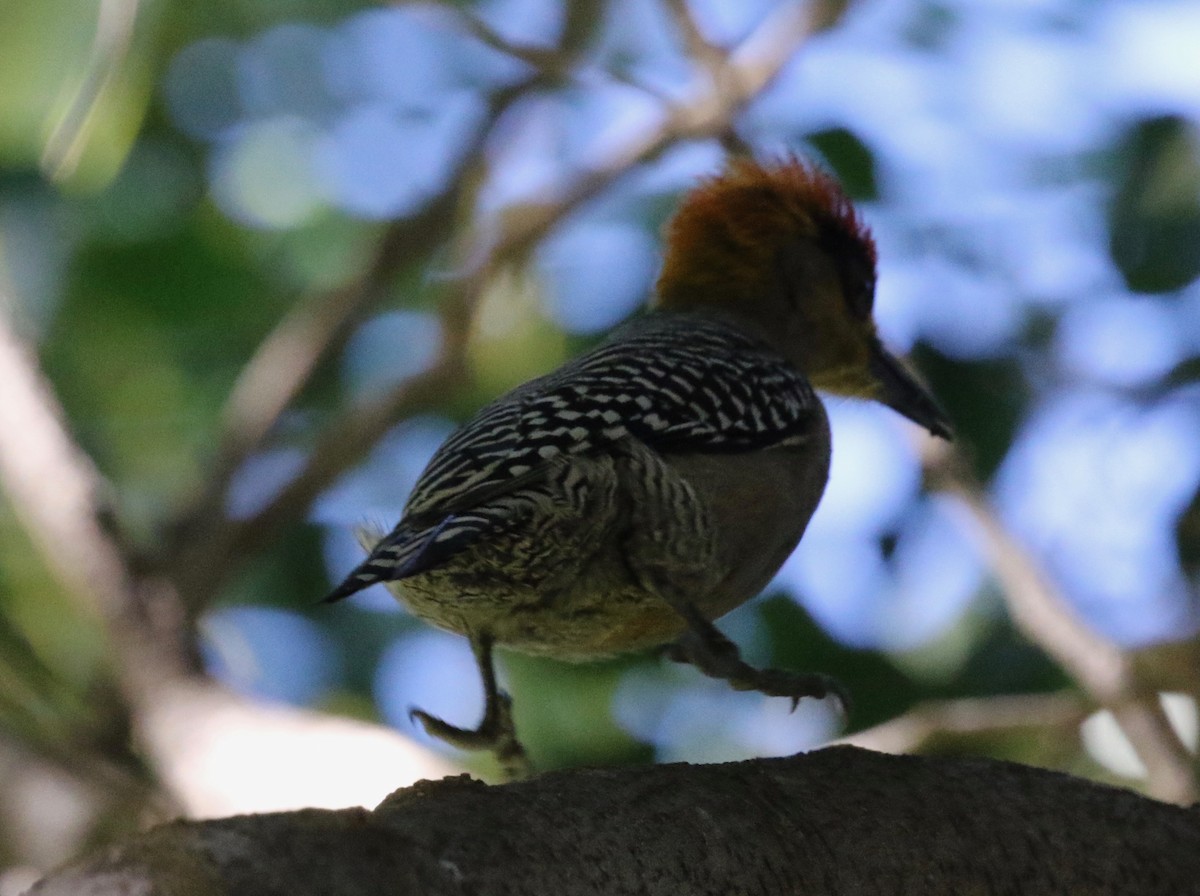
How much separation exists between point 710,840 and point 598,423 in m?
1.31

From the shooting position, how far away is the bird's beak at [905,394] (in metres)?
5.43

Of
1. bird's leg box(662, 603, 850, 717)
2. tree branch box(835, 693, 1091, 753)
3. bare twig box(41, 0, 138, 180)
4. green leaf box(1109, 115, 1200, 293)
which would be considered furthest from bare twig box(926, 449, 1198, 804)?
bare twig box(41, 0, 138, 180)

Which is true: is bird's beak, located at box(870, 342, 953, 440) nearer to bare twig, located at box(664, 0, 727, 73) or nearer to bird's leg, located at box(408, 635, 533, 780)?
bare twig, located at box(664, 0, 727, 73)

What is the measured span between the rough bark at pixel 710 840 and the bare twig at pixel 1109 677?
1.45 meters

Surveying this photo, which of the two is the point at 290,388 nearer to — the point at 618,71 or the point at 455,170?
the point at 455,170

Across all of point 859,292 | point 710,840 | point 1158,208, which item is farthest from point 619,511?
point 1158,208

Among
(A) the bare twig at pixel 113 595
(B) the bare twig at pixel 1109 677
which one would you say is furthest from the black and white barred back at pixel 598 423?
(A) the bare twig at pixel 113 595

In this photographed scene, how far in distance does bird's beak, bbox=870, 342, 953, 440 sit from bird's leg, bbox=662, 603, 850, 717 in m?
1.51

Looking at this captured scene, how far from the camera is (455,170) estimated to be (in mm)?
6656

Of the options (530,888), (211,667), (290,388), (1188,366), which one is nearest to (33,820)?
(211,667)

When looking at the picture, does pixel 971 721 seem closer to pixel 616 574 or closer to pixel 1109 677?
pixel 1109 677

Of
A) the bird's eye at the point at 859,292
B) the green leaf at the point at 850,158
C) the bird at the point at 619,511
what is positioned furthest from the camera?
the green leaf at the point at 850,158

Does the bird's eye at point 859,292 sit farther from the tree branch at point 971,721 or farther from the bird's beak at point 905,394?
the tree branch at point 971,721

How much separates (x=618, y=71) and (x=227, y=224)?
1941mm
